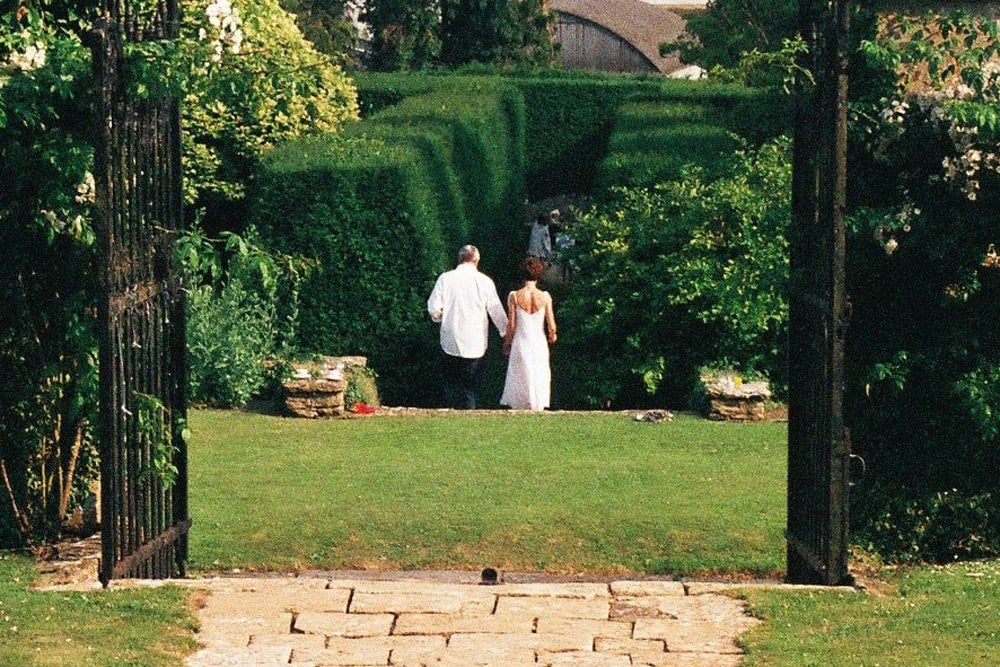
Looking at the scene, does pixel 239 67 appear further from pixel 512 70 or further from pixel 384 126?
pixel 512 70

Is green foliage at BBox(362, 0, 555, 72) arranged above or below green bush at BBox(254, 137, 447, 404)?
above

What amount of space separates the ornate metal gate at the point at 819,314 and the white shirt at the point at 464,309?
6.18 meters

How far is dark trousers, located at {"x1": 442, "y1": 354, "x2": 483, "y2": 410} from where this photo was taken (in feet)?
49.5

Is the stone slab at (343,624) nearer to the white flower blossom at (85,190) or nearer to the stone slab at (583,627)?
the stone slab at (583,627)

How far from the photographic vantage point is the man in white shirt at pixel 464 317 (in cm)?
1487

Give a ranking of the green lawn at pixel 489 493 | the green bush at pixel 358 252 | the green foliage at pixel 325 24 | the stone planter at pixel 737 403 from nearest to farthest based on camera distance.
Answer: the green lawn at pixel 489 493 → the stone planter at pixel 737 403 → the green bush at pixel 358 252 → the green foliage at pixel 325 24

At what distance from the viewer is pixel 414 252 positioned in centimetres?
1563

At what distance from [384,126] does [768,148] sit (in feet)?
14.3

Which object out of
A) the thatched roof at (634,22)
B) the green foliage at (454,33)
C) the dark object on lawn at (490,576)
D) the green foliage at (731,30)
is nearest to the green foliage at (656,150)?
the green foliage at (731,30)

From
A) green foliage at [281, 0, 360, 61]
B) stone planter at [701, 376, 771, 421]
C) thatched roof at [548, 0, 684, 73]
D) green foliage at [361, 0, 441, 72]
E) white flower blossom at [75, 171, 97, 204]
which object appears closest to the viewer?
white flower blossom at [75, 171, 97, 204]

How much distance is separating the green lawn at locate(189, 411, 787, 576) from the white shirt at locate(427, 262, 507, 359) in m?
1.29

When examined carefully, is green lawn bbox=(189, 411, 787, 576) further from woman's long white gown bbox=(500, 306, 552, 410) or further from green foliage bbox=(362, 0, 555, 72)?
green foliage bbox=(362, 0, 555, 72)

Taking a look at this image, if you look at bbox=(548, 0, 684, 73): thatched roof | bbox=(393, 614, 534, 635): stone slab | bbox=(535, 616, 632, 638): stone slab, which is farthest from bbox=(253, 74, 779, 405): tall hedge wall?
bbox=(548, 0, 684, 73): thatched roof

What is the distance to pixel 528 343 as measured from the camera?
14836mm
